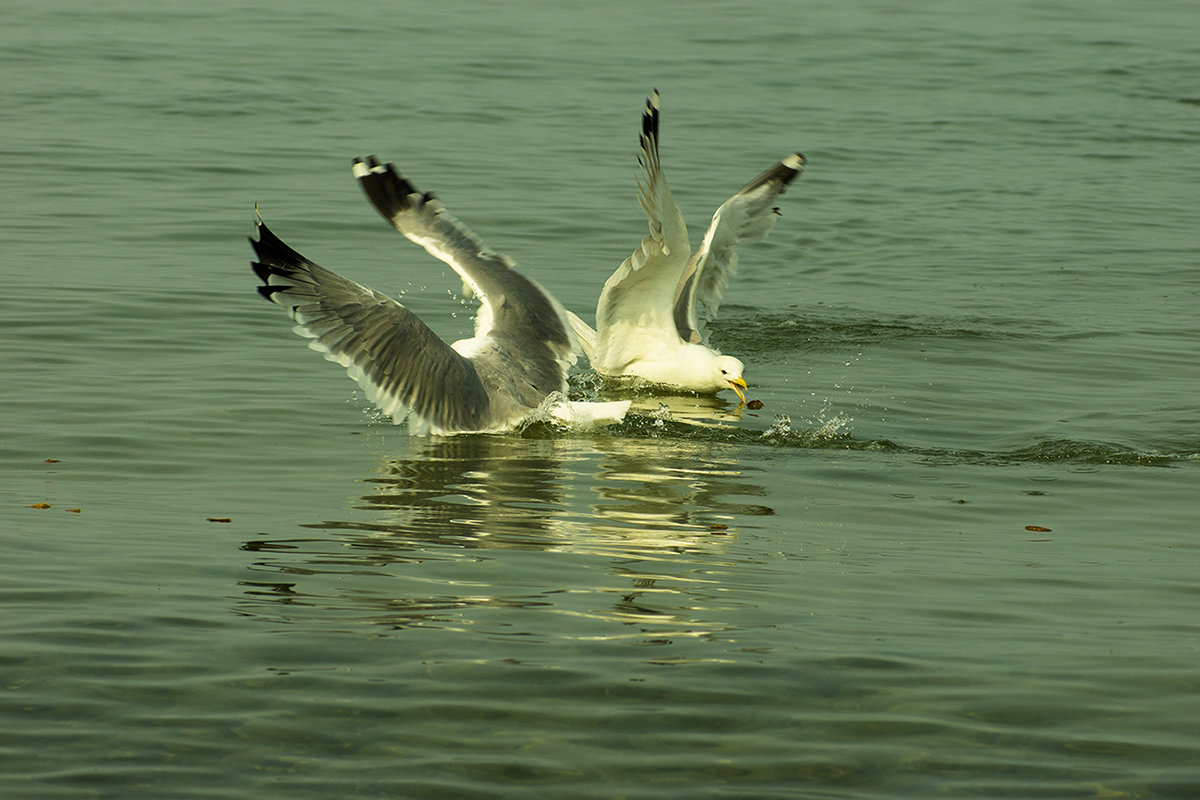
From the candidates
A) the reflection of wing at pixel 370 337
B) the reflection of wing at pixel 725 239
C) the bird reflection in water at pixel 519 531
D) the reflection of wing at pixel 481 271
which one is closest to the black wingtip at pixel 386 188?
the reflection of wing at pixel 481 271

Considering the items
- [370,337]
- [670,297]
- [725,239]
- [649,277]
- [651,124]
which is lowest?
[370,337]

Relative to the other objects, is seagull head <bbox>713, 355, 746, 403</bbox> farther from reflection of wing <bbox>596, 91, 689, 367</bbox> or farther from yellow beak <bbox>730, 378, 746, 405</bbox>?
reflection of wing <bbox>596, 91, 689, 367</bbox>

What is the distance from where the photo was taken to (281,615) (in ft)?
15.8

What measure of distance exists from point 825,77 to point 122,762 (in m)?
20.8

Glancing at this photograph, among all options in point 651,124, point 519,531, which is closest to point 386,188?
point 651,124

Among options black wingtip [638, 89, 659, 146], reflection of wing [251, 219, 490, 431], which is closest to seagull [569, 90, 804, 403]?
black wingtip [638, 89, 659, 146]

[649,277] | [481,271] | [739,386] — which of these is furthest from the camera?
[649,277]

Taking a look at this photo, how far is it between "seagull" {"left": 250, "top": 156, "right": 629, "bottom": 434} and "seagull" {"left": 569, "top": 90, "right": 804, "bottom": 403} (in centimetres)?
106

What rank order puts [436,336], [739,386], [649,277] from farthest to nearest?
[649,277] < [739,386] < [436,336]

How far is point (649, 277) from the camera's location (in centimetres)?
995

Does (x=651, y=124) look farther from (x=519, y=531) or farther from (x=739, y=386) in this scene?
(x=519, y=531)

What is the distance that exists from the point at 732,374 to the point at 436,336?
2.46 metres

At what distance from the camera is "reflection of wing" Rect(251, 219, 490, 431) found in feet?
23.4

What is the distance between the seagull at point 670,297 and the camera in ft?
31.0
